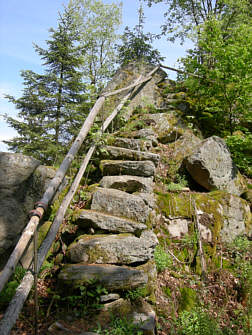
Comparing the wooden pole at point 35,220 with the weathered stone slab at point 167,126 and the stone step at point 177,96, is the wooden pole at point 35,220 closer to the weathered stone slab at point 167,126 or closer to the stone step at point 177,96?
the weathered stone slab at point 167,126

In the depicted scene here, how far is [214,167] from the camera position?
645 centimetres

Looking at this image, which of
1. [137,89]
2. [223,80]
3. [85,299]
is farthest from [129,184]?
[137,89]

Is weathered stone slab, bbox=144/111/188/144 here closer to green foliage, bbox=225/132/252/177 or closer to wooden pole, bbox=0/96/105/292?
green foliage, bbox=225/132/252/177

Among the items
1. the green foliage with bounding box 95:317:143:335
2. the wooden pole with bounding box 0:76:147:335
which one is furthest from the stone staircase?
the wooden pole with bounding box 0:76:147:335

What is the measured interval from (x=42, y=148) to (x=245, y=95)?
775 centimetres

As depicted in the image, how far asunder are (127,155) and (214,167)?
252 cm

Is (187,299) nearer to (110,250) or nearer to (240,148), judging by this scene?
(110,250)

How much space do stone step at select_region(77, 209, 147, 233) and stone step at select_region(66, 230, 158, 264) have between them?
10.5 inches

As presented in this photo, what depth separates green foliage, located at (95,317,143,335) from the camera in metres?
2.72

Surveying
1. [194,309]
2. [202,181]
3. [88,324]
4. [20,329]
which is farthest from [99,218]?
[202,181]

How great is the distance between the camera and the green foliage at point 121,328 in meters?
2.72

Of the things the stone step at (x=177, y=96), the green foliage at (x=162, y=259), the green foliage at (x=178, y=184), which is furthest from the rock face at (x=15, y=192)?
the stone step at (x=177, y=96)

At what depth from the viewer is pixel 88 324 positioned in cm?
287

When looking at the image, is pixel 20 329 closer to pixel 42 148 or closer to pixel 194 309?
pixel 194 309
